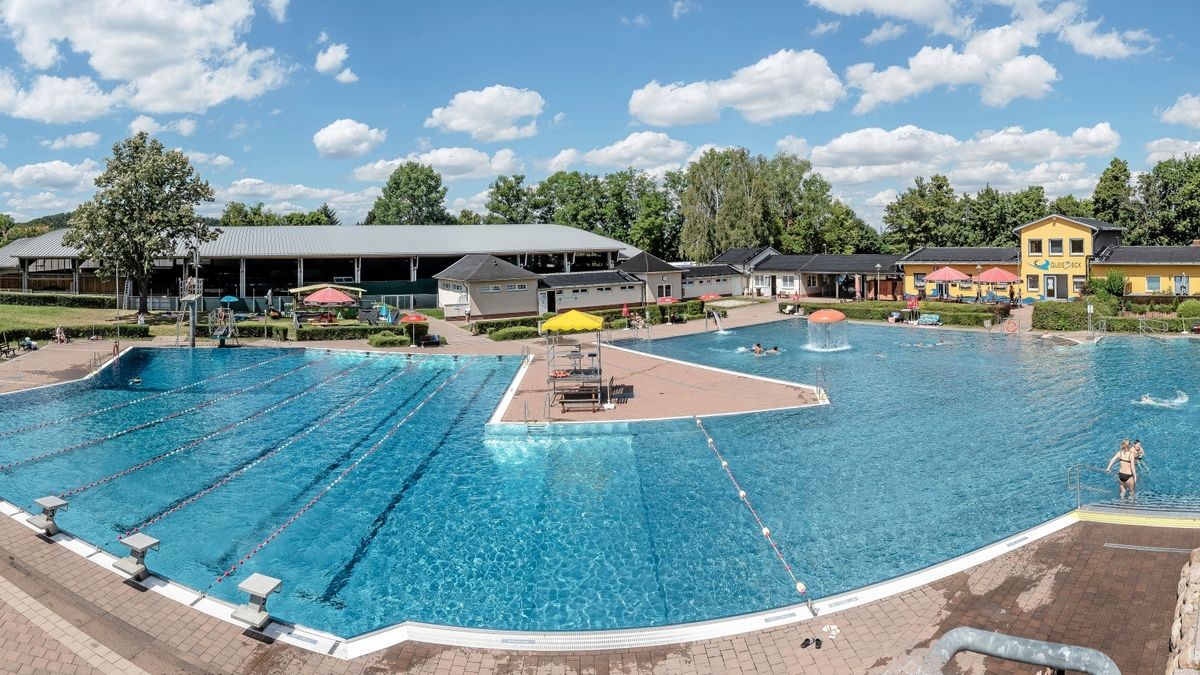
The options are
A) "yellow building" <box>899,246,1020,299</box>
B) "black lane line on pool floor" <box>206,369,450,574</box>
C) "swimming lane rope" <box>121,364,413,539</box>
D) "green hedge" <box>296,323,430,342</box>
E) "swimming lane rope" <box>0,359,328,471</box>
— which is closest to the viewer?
"black lane line on pool floor" <box>206,369,450,574</box>

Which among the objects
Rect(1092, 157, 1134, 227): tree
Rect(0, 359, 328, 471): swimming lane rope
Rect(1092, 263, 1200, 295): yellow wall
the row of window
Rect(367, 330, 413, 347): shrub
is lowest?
Rect(0, 359, 328, 471): swimming lane rope

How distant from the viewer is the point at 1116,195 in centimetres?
6378

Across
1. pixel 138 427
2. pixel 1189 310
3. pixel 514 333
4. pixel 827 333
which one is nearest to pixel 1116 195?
pixel 1189 310

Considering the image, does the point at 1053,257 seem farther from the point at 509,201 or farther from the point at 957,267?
the point at 509,201

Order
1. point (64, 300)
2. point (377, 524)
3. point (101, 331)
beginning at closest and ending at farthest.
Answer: point (377, 524) < point (101, 331) < point (64, 300)

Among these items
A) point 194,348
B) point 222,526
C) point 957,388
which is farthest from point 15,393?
point 957,388

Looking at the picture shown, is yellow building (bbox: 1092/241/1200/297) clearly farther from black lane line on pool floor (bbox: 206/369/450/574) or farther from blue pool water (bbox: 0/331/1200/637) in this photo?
black lane line on pool floor (bbox: 206/369/450/574)

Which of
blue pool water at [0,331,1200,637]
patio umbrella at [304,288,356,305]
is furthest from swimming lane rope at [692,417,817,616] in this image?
patio umbrella at [304,288,356,305]

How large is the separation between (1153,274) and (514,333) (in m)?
41.3

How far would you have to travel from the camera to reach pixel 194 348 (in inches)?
1501

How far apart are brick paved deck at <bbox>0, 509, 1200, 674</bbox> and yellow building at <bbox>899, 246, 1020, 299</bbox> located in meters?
44.8

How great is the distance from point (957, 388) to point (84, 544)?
26698 millimetres

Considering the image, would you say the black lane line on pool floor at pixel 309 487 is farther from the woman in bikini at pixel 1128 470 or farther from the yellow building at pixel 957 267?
the yellow building at pixel 957 267

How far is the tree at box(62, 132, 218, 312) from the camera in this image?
143 ft
